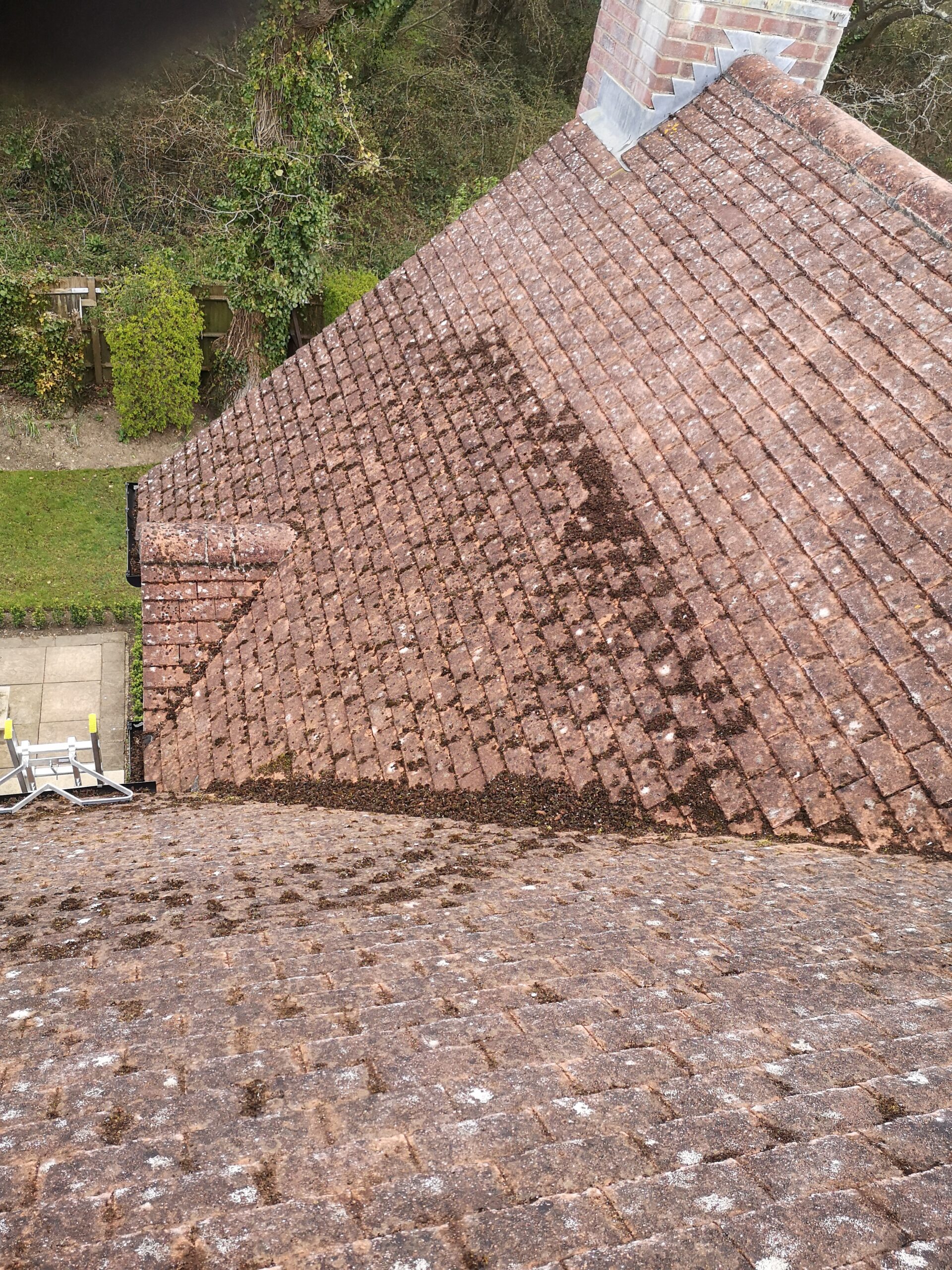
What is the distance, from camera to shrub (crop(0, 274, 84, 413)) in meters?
16.4

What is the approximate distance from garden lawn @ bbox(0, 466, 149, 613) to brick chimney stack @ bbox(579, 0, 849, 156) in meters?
10.3

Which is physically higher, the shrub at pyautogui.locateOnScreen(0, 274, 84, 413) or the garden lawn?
the shrub at pyautogui.locateOnScreen(0, 274, 84, 413)

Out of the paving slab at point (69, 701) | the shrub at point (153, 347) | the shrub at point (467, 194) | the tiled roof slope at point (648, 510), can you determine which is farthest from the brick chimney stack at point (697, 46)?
the shrub at point (467, 194)

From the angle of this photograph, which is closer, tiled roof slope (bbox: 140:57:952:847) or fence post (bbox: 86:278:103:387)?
tiled roof slope (bbox: 140:57:952:847)

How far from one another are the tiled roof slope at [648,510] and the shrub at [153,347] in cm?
913

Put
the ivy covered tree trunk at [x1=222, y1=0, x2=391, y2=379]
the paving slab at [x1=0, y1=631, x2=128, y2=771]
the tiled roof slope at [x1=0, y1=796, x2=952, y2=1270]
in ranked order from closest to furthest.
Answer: the tiled roof slope at [x1=0, y1=796, x2=952, y2=1270] < the paving slab at [x1=0, y1=631, x2=128, y2=771] < the ivy covered tree trunk at [x1=222, y1=0, x2=391, y2=379]

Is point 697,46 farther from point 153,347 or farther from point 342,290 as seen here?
point 153,347

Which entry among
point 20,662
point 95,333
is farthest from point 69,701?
point 95,333

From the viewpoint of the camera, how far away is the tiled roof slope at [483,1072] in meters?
1.76

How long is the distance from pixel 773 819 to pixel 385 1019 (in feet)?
8.51

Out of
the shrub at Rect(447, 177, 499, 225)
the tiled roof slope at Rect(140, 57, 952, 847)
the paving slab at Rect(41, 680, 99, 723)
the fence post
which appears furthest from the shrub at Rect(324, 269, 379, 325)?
the tiled roof slope at Rect(140, 57, 952, 847)

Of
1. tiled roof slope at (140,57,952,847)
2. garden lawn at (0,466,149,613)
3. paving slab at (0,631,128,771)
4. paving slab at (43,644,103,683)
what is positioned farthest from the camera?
garden lawn at (0,466,149,613)

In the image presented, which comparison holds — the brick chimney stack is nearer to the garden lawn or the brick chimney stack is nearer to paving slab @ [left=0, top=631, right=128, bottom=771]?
paving slab @ [left=0, top=631, right=128, bottom=771]

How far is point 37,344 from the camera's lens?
16625 millimetres
